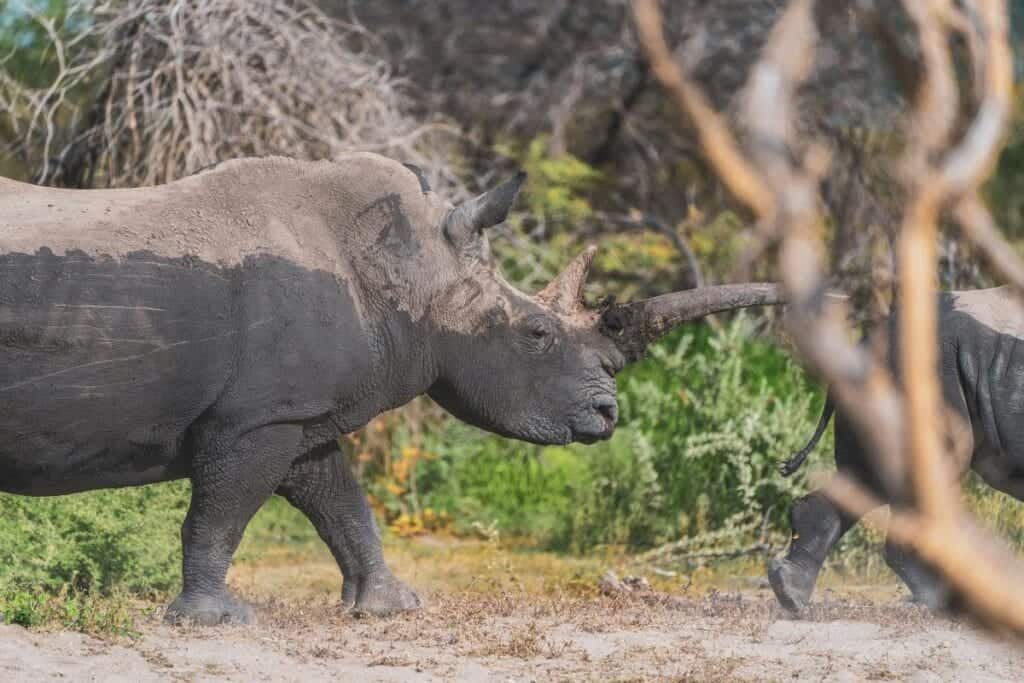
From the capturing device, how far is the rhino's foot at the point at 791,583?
6688 mm

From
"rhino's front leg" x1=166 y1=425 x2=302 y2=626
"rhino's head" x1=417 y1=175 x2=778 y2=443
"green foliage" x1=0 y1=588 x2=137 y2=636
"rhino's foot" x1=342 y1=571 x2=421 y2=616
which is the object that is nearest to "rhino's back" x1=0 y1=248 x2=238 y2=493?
"rhino's front leg" x1=166 y1=425 x2=302 y2=626

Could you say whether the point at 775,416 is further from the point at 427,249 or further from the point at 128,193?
the point at 128,193

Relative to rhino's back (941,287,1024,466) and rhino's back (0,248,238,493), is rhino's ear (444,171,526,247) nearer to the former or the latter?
rhino's back (0,248,238,493)

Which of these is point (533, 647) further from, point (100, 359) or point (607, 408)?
point (100, 359)

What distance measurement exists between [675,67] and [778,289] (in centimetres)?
447

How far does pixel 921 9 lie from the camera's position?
63.9 inches

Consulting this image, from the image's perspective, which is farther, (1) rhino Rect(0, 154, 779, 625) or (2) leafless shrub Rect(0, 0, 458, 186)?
(2) leafless shrub Rect(0, 0, 458, 186)

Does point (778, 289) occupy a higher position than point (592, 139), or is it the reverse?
point (592, 139)

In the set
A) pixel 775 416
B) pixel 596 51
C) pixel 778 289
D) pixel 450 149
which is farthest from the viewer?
pixel 596 51

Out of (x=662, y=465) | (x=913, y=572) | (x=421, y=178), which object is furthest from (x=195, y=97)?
(x=913, y=572)

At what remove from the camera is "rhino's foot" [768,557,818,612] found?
6688mm

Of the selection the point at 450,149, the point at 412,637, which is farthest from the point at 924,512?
the point at 450,149

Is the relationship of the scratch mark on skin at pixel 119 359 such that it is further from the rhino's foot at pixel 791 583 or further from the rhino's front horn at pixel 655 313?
the rhino's foot at pixel 791 583

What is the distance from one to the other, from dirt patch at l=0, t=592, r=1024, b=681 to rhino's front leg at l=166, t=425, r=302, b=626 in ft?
0.44
